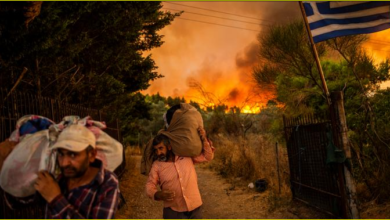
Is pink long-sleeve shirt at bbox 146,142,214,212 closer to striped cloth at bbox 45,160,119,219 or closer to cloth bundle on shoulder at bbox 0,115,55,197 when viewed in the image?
striped cloth at bbox 45,160,119,219

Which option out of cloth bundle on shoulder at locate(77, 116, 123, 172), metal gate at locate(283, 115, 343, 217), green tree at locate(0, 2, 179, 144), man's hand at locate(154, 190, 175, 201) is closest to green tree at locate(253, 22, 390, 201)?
metal gate at locate(283, 115, 343, 217)

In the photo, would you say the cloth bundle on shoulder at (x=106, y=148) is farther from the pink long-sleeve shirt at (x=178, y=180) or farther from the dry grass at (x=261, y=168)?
the dry grass at (x=261, y=168)

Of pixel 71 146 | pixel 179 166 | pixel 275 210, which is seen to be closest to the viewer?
pixel 71 146

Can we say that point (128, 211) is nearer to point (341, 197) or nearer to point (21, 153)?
point (341, 197)

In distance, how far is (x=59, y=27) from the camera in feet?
21.2

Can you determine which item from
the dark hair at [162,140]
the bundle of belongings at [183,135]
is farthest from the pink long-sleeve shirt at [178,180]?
the dark hair at [162,140]

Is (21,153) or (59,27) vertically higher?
(59,27)

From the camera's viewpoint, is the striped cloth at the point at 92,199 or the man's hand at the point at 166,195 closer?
the striped cloth at the point at 92,199

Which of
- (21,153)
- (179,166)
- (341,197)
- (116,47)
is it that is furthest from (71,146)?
(116,47)

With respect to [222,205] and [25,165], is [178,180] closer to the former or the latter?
[25,165]

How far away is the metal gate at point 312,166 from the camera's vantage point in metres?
7.14

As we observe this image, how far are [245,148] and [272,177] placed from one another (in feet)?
9.20

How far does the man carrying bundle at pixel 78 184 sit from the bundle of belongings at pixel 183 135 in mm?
1760

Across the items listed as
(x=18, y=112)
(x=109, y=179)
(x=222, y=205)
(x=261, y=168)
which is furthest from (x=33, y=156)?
(x=261, y=168)
